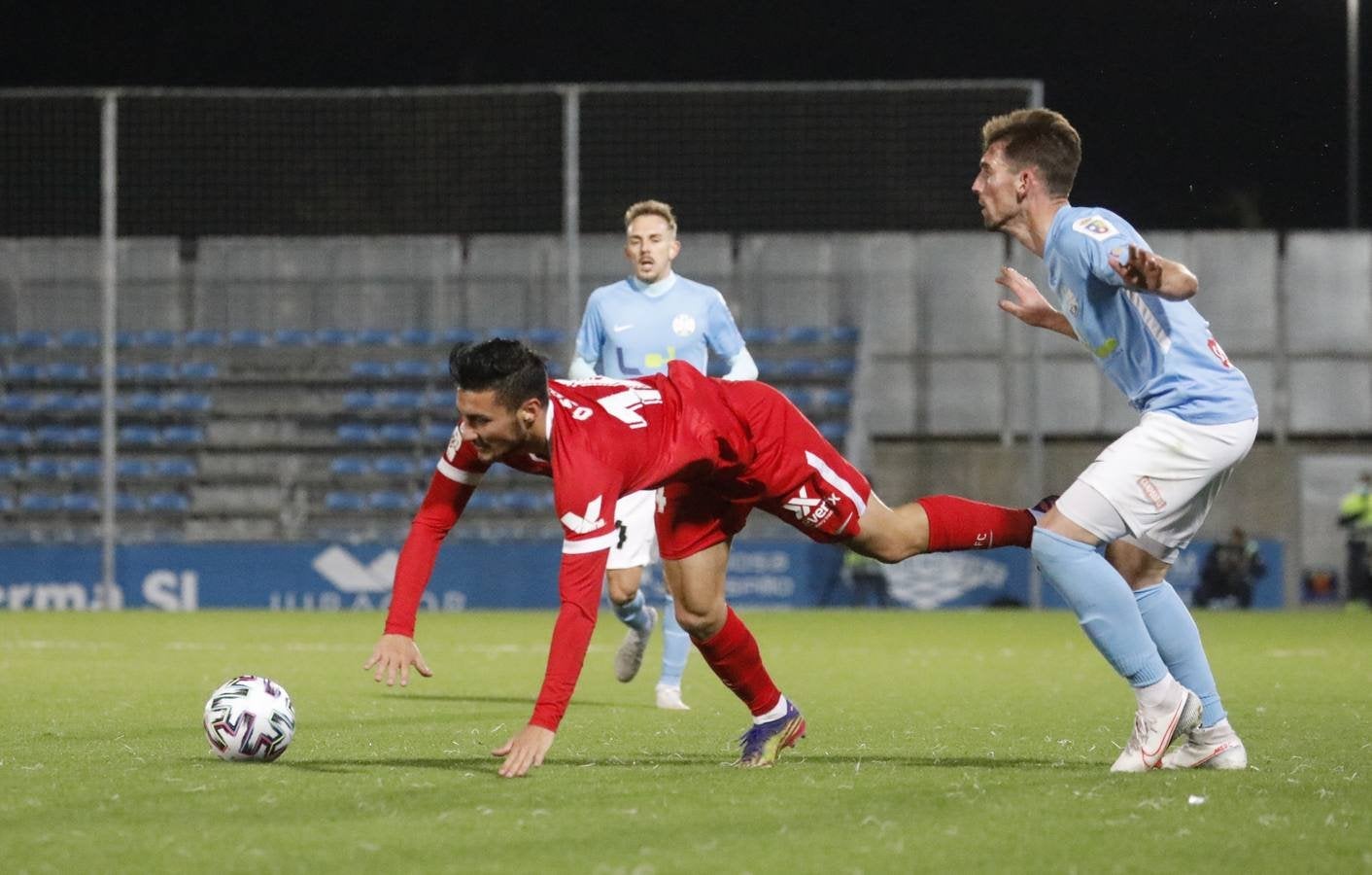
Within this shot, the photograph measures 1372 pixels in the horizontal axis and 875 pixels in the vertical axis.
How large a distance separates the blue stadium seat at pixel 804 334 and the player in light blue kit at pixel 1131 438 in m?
17.7

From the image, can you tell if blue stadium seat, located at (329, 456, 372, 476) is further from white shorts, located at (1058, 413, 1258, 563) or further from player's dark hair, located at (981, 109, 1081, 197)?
white shorts, located at (1058, 413, 1258, 563)

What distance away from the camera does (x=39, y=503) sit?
22.8m

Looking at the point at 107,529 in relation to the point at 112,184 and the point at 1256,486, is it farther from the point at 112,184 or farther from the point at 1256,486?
the point at 1256,486

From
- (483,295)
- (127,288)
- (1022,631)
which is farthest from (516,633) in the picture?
(127,288)

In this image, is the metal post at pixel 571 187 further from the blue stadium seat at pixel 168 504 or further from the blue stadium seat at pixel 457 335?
the blue stadium seat at pixel 168 504

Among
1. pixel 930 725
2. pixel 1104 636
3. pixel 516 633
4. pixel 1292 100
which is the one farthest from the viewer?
pixel 1292 100

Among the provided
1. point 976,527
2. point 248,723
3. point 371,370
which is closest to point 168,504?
point 371,370

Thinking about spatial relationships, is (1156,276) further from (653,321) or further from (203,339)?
(203,339)

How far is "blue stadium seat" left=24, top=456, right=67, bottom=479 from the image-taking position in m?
22.9

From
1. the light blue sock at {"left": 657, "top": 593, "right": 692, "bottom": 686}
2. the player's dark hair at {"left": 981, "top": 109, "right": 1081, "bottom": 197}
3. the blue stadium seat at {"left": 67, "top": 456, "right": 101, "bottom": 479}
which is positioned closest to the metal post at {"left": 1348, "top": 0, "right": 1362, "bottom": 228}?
the blue stadium seat at {"left": 67, "top": 456, "right": 101, "bottom": 479}

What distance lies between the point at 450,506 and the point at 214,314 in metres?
19.0

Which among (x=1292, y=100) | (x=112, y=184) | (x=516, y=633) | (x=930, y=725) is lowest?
(x=516, y=633)

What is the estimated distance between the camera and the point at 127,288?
80.1ft

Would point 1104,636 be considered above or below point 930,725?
above
